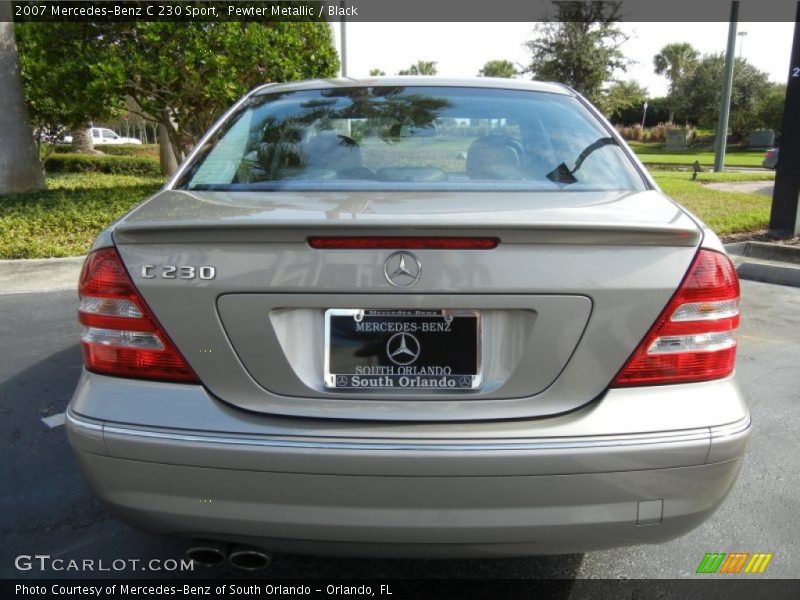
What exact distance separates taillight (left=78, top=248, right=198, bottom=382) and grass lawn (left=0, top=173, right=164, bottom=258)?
19.6ft

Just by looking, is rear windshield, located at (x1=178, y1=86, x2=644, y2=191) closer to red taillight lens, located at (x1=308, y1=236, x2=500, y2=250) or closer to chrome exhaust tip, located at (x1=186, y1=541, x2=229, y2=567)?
red taillight lens, located at (x1=308, y1=236, x2=500, y2=250)

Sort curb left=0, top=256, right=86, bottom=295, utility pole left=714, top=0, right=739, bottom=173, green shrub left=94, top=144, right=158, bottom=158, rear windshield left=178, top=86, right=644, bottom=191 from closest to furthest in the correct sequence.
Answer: rear windshield left=178, top=86, right=644, bottom=191 → curb left=0, top=256, right=86, bottom=295 → utility pole left=714, top=0, right=739, bottom=173 → green shrub left=94, top=144, right=158, bottom=158

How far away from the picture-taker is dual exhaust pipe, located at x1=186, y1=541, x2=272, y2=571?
5.80ft

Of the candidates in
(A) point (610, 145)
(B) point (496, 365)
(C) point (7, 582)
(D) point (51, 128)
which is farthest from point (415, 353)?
(D) point (51, 128)

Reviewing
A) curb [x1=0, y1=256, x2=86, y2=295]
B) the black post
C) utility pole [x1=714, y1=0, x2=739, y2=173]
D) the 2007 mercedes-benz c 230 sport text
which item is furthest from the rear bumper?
utility pole [x1=714, y1=0, x2=739, y2=173]

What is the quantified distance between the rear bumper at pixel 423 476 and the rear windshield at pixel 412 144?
800mm

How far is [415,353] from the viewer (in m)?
1.69

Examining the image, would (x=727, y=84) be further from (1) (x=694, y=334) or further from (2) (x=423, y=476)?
(2) (x=423, y=476)

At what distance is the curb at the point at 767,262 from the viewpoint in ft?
22.1

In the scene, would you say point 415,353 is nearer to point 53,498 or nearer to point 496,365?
point 496,365

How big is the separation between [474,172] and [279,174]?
677 millimetres

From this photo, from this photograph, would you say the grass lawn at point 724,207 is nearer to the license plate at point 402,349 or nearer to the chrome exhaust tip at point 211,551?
the license plate at point 402,349

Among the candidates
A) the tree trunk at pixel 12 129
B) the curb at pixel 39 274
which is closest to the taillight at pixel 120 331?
the curb at pixel 39 274

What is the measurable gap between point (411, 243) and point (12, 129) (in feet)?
33.7
